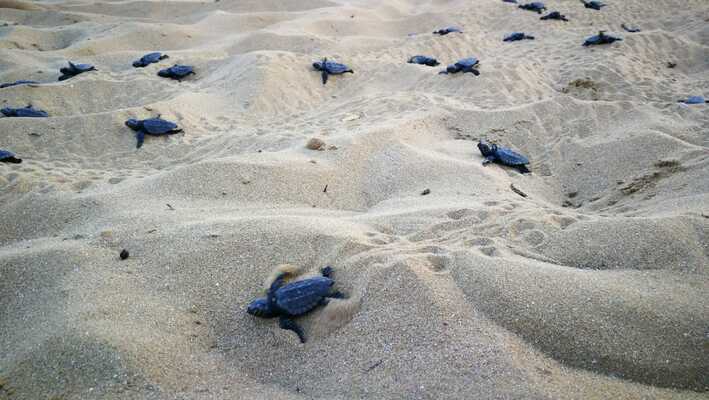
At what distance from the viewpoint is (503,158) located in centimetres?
367

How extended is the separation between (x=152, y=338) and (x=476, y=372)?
1415mm

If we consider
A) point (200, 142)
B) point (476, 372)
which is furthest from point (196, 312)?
point (200, 142)

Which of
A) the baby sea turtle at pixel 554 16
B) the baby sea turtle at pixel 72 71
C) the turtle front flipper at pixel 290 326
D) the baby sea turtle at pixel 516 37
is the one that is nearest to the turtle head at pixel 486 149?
the turtle front flipper at pixel 290 326

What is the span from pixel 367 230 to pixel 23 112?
13.9 ft

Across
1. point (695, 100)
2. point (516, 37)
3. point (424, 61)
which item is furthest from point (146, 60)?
point (695, 100)

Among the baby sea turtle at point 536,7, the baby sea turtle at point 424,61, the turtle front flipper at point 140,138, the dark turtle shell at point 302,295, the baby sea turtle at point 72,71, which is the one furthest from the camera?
the baby sea turtle at point 536,7

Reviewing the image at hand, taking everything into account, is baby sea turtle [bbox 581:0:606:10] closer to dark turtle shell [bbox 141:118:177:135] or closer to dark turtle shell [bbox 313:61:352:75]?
dark turtle shell [bbox 313:61:352:75]

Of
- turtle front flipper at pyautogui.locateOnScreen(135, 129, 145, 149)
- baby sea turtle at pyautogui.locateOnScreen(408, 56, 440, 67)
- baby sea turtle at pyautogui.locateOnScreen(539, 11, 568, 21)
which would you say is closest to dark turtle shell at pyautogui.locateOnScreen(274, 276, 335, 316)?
turtle front flipper at pyautogui.locateOnScreen(135, 129, 145, 149)

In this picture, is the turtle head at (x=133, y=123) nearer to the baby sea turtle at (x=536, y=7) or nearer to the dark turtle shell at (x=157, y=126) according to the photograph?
the dark turtle shell at (x=157, y=126)

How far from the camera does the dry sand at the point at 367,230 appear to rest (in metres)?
1.69

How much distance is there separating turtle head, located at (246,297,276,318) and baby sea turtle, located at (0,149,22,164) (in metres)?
3.14

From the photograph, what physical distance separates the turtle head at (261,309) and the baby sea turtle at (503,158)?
2409mm

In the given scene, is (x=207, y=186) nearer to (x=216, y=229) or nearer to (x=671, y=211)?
(x=216, y=229)

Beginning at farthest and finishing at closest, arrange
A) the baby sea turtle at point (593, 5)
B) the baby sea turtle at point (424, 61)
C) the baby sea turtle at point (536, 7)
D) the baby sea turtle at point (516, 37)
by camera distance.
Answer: the baby sea turtle at point (536, 7), the baby sea turtle at point (593, 5), the baby sea turtle at point (516, 37), the baby sea turtle at point (424, 61)
